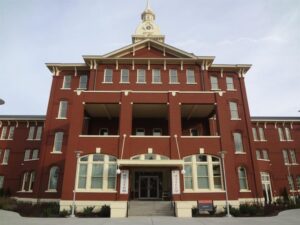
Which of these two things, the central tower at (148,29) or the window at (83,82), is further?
the central tower at (148,29)

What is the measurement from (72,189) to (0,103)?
9452 millimetres

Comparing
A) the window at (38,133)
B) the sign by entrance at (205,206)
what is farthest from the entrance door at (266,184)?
the window at (38,133)

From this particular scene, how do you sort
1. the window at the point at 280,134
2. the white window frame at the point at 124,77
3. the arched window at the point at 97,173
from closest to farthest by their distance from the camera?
the arched window at the point at 97,173, the white window frame at the point at 124,77, the window at the point at 280,134

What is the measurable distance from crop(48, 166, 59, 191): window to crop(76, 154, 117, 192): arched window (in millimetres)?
6338

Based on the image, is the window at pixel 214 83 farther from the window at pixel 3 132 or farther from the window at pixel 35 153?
the window at pixel 3 132

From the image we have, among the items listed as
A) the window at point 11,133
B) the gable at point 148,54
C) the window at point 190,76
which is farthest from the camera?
the window at point 11,133

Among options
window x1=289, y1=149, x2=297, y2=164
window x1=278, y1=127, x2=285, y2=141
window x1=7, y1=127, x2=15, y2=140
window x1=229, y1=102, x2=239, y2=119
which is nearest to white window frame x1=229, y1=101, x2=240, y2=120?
window x1=229, y1=102, x2=239, y2=119

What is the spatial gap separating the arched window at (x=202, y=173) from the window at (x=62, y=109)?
14797mm

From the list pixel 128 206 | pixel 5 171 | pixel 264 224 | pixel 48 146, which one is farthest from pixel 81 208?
pixel 5 171

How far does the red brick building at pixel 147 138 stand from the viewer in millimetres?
19250

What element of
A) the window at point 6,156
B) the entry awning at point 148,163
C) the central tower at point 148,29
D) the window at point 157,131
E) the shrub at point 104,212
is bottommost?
the shrub at point 104,212

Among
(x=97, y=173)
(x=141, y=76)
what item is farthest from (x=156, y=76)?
(x=97, y=173)

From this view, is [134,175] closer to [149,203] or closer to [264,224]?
[149,203]

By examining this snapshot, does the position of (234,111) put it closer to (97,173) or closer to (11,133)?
(97,173)
